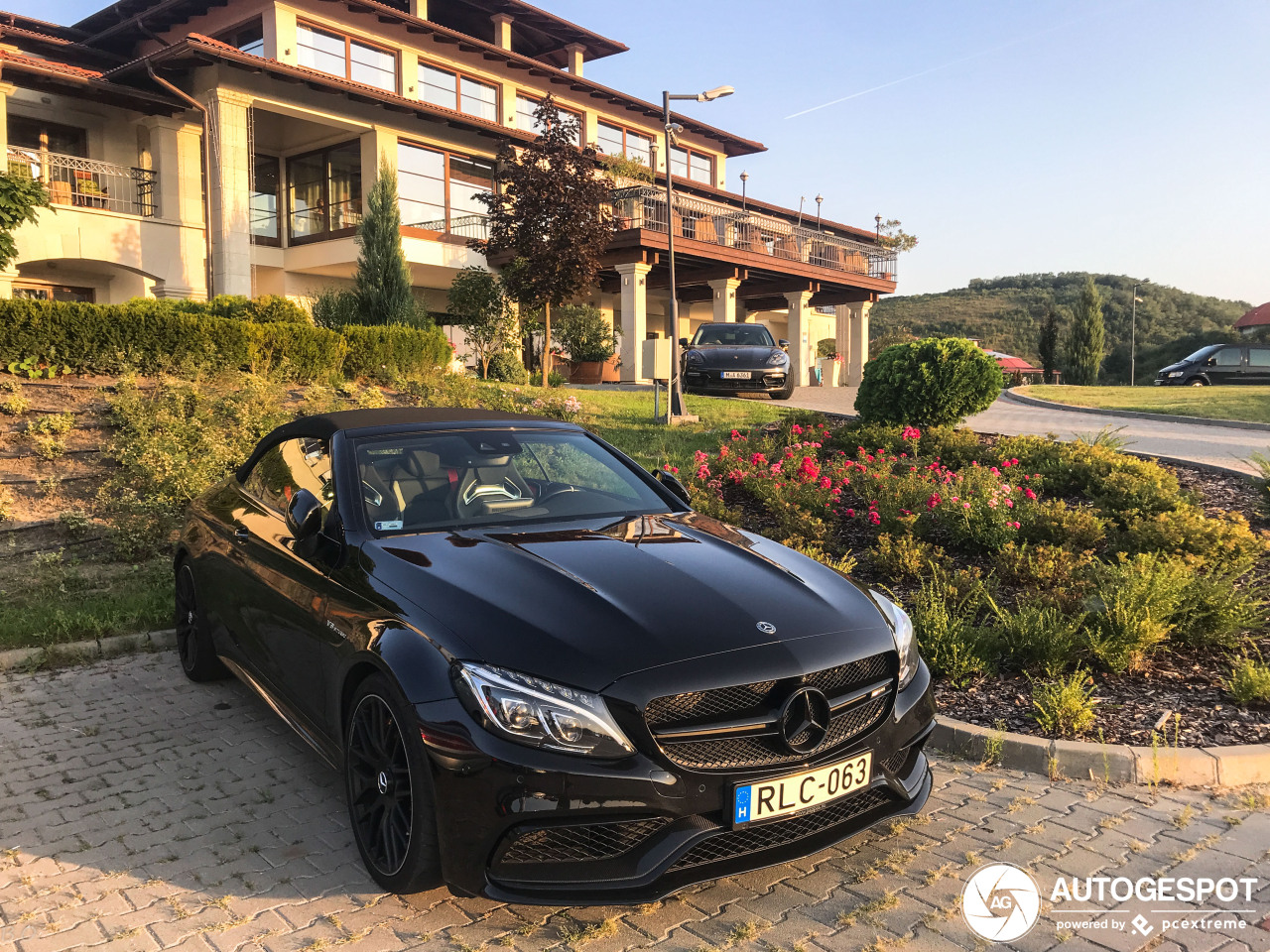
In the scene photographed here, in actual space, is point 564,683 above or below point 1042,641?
above

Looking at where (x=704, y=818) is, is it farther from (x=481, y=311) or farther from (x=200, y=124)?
(x=200, y=124)

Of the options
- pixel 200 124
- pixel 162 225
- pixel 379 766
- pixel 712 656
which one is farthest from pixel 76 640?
pixel 200 124

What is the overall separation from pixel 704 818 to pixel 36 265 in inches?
936

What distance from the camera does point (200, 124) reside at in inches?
896

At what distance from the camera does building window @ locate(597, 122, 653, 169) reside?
34.1m

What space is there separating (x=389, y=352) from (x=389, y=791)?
38.8 ft

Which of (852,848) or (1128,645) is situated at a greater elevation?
(1128,645)

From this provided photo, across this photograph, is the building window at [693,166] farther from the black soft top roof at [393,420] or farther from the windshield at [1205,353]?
the black soft top roof at [393,420]

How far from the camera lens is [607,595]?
10.0 ft

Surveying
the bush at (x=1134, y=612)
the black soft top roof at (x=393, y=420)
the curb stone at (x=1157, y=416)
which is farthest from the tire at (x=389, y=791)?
the curb stone at (x=1157, y=416)

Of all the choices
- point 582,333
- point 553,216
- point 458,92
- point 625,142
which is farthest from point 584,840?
point 625,142

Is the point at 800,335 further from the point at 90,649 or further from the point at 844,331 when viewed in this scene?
the point at 90,649

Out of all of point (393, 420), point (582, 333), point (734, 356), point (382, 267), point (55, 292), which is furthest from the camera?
point (582, 333)

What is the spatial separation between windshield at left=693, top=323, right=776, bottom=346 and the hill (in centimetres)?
4357
